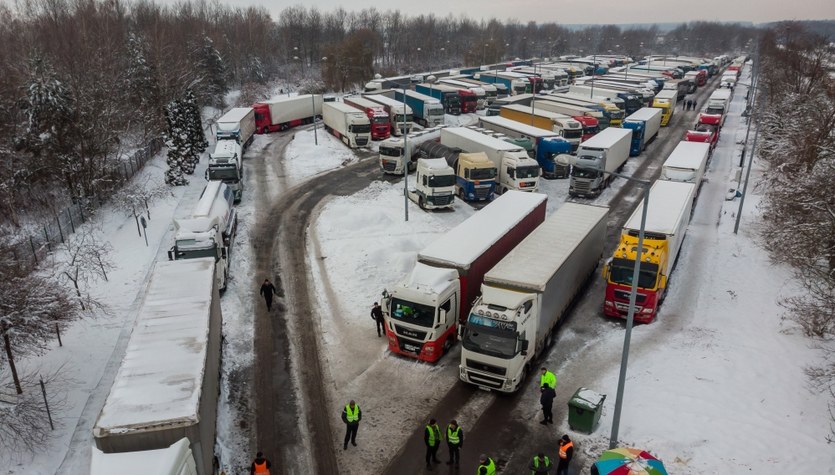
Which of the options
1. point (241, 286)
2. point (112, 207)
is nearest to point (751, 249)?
point (241, 286)

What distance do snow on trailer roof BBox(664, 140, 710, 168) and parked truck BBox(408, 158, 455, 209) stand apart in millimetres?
11407

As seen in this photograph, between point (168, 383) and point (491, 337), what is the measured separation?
775 centimetres

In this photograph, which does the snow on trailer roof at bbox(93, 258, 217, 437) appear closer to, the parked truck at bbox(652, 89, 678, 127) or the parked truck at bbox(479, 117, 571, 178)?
the parked truck at bbox(479, 117, 571, 178)

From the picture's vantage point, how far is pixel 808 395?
47.4 feet

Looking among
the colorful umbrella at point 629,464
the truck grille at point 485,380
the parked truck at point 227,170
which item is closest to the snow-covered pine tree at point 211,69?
the parked truck at point 227,170

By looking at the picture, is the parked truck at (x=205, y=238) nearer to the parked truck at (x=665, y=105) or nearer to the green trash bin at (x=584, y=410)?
the green trash bin at (x=584, y=410)

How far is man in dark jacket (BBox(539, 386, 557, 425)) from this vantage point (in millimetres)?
13523

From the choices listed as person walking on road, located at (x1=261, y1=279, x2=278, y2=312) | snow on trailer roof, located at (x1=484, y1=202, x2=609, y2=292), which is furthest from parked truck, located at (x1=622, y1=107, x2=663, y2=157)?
person walking on road, located at (x1=261, y1=279, x2=278, y2=312)

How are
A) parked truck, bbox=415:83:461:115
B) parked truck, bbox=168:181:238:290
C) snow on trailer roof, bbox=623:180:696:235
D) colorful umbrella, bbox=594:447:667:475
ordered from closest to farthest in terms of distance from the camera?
1. colorful umbrella, bbox=594:447:667:475
2. snow on trailer roof, bbox=623:180:696:235
3. parked truck, bbox=168:181:238:290
4. parked truck, bbox=415:83:461:115

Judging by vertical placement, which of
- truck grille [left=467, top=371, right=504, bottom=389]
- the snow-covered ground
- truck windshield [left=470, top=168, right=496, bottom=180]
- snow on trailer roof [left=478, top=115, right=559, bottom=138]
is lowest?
the snow-covered ground

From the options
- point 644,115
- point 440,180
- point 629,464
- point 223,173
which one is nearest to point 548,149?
point 440,180

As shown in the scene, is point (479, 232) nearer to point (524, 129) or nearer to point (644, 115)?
point (524, 129)

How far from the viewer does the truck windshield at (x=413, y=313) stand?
15773 mm

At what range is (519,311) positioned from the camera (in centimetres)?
1458
